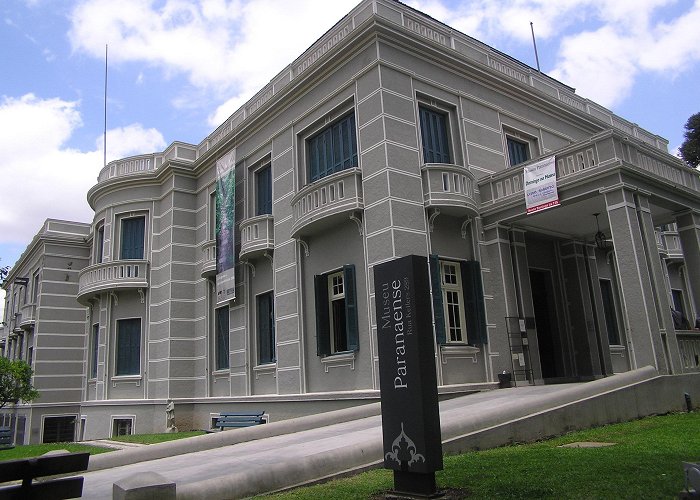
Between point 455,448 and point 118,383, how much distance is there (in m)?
18.0

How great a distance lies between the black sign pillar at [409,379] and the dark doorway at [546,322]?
38.1ft

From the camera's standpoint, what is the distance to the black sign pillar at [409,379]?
5.88 metres

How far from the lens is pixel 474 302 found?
49.4 feet

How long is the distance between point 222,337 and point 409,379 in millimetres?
15817

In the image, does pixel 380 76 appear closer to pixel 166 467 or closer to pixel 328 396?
pixel 328 396

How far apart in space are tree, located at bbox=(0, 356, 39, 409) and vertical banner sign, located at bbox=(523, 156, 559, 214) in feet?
70.9

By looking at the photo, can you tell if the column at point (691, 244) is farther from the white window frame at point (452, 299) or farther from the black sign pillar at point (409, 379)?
the black sign pillar at point (409, 379)

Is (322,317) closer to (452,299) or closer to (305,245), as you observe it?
(305,245)

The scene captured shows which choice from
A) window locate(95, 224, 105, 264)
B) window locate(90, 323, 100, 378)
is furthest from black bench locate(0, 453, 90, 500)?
window locate(95, 224, 105, 264)

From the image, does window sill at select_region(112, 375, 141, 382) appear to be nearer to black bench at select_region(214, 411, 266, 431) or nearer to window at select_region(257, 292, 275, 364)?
black bench at select_region(214, 411, 266, 431)

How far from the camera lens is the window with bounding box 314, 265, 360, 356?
15.0 metres

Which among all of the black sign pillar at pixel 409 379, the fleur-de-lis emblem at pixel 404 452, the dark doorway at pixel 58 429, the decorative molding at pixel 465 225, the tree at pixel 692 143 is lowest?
the dark doorway at pixel 58 429

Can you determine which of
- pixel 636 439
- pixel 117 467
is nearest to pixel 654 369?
pixel 636 439

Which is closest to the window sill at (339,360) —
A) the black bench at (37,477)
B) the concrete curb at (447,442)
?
the concrete curb at (447,442)
